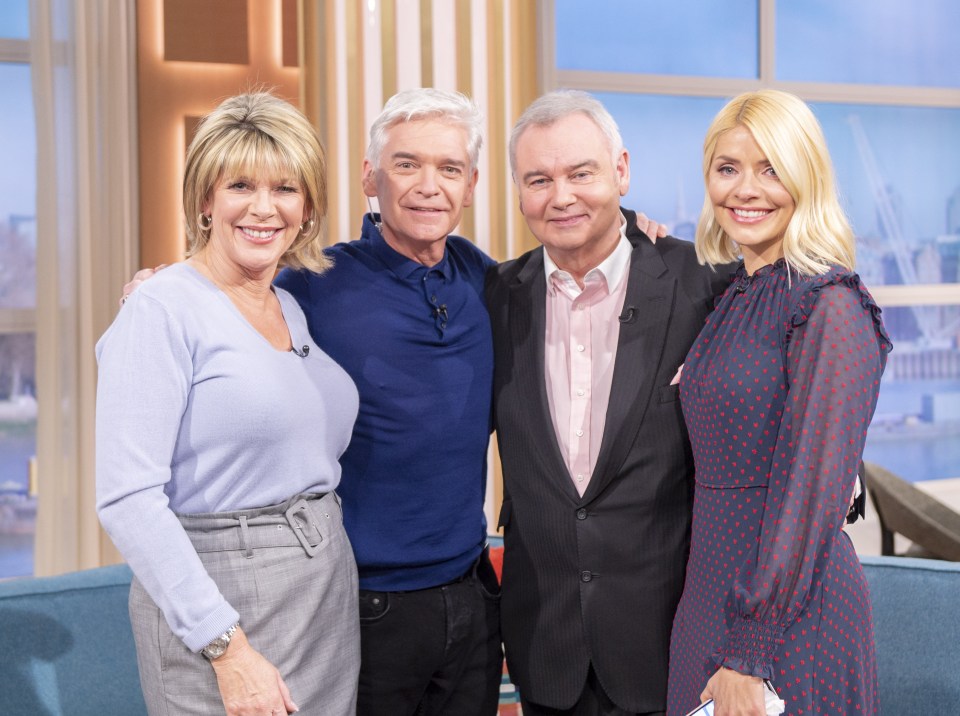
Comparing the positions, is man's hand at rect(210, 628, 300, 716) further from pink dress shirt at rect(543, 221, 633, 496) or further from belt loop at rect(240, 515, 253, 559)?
pink dress shirt at rect(543, 221, 633, 496)

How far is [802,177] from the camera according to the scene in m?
1.52

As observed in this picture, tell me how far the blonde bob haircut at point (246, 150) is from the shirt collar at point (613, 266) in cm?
53

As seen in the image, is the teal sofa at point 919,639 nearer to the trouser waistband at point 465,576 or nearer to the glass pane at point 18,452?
the trouser waistband at point 465,576

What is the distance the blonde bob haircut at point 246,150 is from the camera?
1.52 meters

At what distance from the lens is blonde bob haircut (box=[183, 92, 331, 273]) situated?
4.98 ft

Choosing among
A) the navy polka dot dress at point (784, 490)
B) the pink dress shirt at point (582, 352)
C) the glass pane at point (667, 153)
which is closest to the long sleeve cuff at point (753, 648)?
the navy polka dot dress at point (784, 490)

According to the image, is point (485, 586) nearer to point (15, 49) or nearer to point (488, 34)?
point (488, 34)

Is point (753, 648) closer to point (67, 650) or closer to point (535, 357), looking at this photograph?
point (535, 357)

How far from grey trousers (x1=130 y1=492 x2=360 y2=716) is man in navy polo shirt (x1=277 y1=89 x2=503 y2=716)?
189mm

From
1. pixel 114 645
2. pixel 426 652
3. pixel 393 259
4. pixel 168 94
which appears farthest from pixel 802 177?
pixel 168 94

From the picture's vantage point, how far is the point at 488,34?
12.5 feet

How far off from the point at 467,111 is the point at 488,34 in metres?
2.02

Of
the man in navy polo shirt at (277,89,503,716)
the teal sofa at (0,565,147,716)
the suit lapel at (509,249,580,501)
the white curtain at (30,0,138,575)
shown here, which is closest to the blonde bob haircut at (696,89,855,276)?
the suit lapel at (509,249,580,501)

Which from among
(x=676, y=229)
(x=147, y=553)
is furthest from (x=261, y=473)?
(x=676, y=229)
